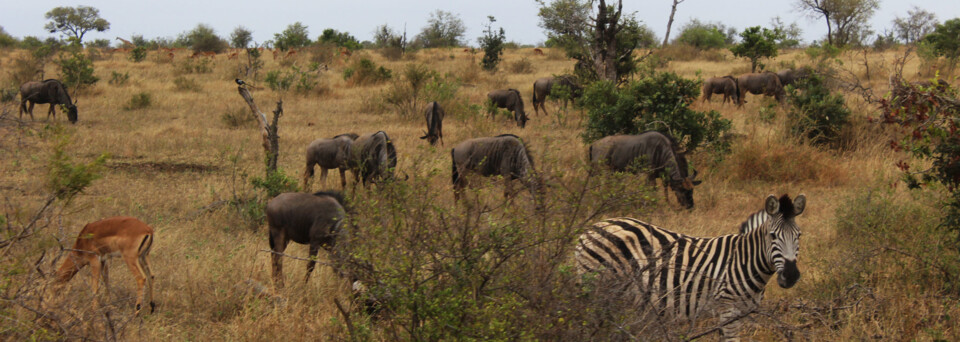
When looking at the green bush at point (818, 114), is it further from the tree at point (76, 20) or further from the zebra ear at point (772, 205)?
the tree at point (76, 20)

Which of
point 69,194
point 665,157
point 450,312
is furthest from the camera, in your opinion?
point 665,157

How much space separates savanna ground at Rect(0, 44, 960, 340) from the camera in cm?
424

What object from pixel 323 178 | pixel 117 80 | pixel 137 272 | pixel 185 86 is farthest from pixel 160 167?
pixel 117 80

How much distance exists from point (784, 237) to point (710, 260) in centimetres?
47

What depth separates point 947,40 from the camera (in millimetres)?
21375

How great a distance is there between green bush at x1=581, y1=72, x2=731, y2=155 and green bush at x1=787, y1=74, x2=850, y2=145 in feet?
4.59

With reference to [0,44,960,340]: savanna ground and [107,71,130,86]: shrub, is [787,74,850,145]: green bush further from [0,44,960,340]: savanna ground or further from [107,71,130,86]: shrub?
[107,71,130,86]: shrub

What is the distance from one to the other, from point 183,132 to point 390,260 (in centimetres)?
1062

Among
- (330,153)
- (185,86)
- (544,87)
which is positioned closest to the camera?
(330,153)

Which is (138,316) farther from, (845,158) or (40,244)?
(845,158)

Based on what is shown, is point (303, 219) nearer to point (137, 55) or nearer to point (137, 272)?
point (137, 272)

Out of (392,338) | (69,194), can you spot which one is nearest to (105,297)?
(69,194)

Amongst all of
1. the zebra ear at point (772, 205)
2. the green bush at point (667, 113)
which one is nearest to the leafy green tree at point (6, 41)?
the green bush at point (667, 113)

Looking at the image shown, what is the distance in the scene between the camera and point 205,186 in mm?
8703
